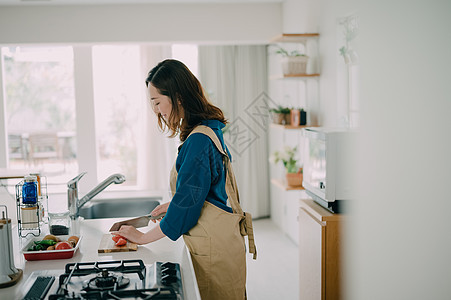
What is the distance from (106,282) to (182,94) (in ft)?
2.34

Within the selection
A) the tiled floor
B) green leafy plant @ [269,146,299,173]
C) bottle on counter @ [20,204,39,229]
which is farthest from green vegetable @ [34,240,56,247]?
green leafy plant @ [269,146,299,173]

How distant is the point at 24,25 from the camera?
452 centimetres

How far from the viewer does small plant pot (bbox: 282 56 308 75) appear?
3711 mm

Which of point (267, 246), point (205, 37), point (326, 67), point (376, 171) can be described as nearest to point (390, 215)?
point (376, 171)

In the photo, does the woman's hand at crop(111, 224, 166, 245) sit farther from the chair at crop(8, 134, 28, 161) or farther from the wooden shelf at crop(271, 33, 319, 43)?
the chair at crop(8, 134, 28, 161)

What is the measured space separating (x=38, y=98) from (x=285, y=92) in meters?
3.01

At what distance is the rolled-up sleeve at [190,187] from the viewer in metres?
1.58

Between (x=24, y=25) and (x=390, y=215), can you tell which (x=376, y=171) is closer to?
(x=390, y=215)

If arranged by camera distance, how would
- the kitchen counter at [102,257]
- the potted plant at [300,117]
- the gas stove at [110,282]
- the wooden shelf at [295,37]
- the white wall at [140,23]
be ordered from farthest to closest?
the white wall at [140,23] → the potted plant at [300,117] → the wooden shelf at [295,37] → the kitchen counter at [102,257] → the gas stove at [110,282]

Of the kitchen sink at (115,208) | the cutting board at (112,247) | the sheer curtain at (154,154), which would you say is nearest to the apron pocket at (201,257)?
the cutting board at (112,247)

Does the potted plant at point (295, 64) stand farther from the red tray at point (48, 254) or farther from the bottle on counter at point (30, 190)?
the red tray at point (48, 254)

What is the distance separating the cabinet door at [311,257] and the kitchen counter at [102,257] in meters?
0.95

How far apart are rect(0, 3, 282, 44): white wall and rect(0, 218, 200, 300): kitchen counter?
295cm

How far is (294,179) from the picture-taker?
402cm
